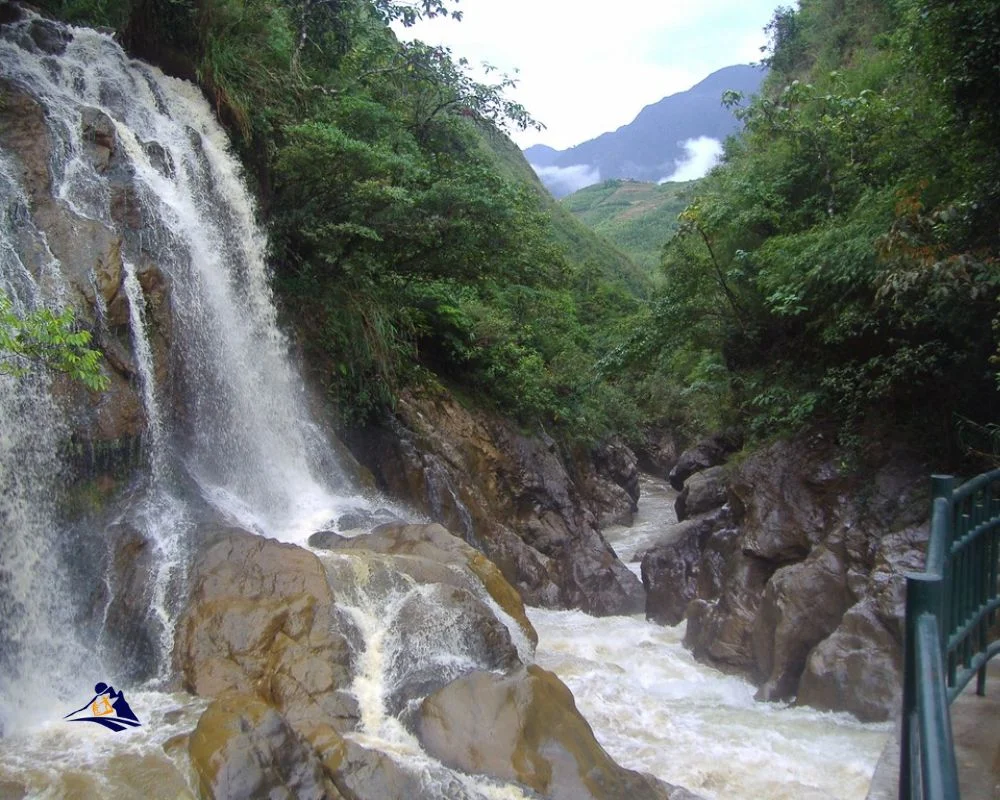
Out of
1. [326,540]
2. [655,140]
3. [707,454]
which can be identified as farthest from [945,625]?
[655,140]

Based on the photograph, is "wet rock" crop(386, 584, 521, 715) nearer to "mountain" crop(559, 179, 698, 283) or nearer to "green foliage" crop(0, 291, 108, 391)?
"green foliage" crop(0, 291, 108, 391)

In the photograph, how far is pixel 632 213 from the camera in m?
83.2

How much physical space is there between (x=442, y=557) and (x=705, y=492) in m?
6.85

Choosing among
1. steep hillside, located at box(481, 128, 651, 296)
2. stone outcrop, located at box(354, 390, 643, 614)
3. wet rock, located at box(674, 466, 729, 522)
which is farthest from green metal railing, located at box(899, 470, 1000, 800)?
steep hillside, located at box(481, 128, 651, 296)

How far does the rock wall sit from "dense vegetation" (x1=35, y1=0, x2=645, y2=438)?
17.9 ft

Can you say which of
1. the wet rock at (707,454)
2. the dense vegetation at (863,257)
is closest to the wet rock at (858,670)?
the dense vegetation at (863,257)

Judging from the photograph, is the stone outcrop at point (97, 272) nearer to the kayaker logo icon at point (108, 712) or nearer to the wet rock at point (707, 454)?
the kayaker logo icon at point (108, 712)

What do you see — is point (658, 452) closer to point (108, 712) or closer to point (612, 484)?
point (612, 484)

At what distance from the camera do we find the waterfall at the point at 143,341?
7410 mm

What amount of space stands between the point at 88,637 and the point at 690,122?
544ft

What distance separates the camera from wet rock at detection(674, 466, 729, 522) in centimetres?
1402

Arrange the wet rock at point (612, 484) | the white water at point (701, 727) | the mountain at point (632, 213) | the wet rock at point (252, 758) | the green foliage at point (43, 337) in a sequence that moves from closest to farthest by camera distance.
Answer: the wet rock at point (252, 758) < the green foliage at point (43, 337) < the white water at point (701, 727) < the wet rock at point (612, 484) < the mountain at point (632, 213)

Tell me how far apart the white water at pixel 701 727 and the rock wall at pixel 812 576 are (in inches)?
13.7

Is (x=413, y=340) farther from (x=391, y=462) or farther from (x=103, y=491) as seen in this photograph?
(x=103, y=491)
